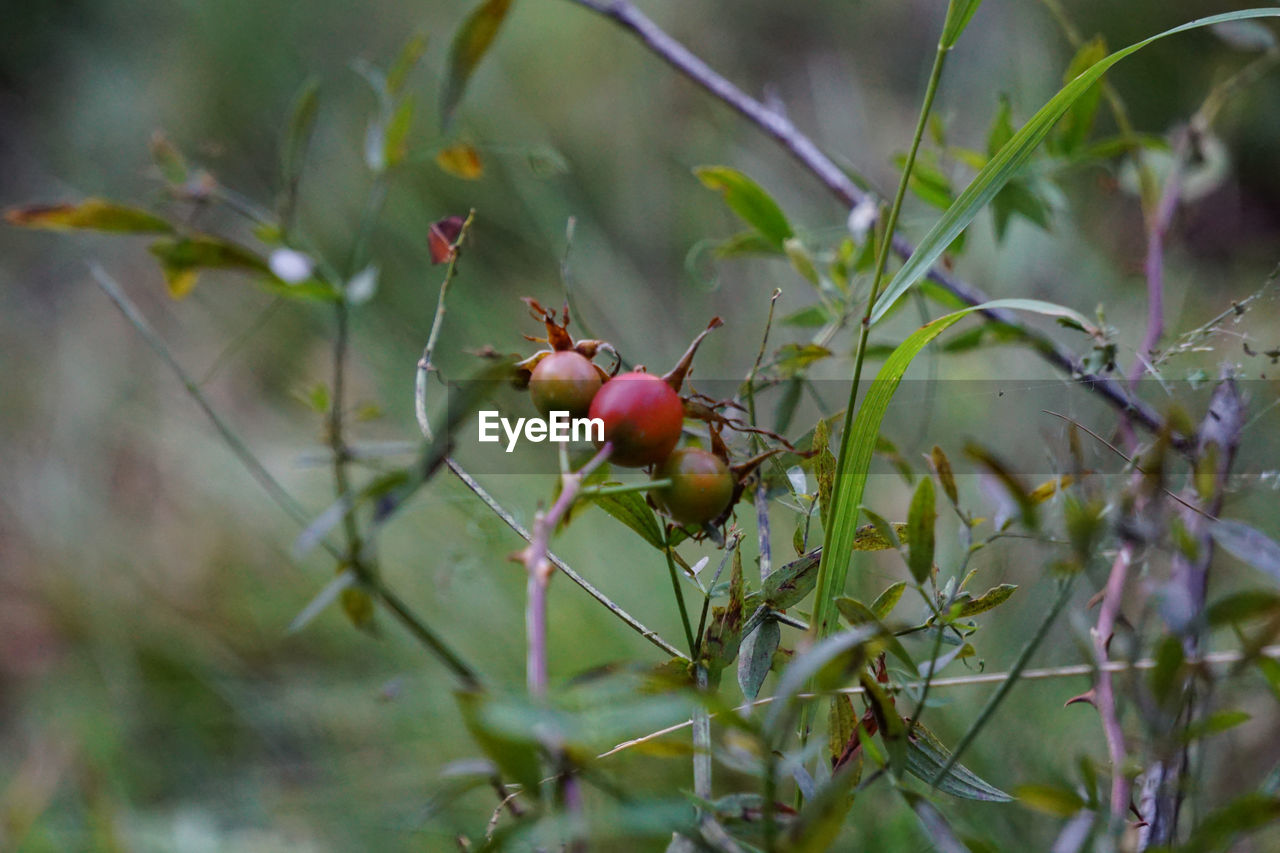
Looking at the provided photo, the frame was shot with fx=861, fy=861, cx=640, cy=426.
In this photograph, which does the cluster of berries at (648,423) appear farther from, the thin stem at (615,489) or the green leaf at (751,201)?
the green leaf at (751,201)

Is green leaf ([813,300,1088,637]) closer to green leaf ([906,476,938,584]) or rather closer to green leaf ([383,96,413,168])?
green leaf ([906,476,938,584])

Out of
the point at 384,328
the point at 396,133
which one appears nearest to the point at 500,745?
the point at 396,133

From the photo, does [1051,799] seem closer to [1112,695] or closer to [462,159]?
[1112,695]

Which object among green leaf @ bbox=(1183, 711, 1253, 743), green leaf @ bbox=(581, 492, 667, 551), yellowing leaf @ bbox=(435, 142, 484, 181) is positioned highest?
yellowing leaf @ bbox=(435, 142, 484, 181)

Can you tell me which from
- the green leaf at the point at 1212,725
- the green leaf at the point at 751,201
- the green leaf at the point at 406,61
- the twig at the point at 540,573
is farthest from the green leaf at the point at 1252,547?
the green leaf at the point at 406,61

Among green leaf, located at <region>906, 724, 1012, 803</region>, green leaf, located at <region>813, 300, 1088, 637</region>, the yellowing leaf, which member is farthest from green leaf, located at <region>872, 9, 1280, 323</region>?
the yellowing leaf

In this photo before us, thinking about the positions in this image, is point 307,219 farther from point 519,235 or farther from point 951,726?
point 951,726
